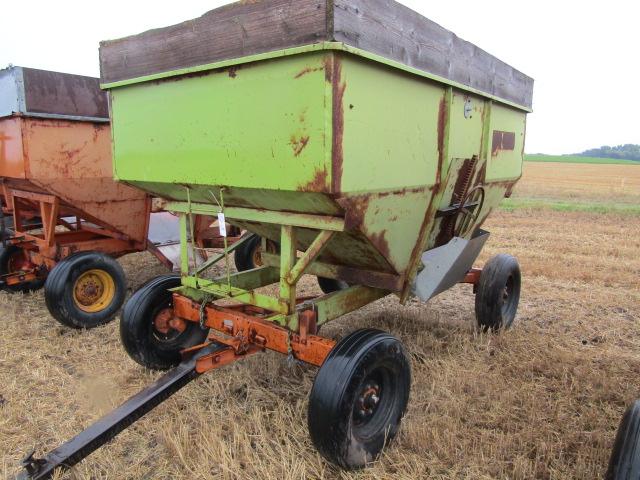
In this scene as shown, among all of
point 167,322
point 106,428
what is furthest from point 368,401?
point 167,322

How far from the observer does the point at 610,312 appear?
506 cm

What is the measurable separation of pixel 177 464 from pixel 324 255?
1571 millimetres

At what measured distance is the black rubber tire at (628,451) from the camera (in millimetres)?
1776

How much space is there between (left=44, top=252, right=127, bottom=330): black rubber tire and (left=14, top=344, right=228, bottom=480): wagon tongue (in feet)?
7.12

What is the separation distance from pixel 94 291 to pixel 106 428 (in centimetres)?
264

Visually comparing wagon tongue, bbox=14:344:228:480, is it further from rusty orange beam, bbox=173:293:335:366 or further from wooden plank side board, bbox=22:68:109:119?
wooden plank side board, bbox=22:68:109:119

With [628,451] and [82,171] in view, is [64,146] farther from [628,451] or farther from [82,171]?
[628,451]

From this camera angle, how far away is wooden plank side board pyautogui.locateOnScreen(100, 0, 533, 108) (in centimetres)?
216

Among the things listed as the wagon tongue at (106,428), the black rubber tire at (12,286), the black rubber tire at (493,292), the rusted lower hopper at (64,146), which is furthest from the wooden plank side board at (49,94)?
the black rubber tire at (493,292)

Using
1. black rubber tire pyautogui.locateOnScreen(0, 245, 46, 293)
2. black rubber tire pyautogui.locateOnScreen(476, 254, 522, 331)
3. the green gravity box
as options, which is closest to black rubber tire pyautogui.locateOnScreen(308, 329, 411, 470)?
the green gravity box

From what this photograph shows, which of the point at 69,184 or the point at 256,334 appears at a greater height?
the point at 69,184

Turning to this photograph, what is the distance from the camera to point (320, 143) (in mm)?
2223

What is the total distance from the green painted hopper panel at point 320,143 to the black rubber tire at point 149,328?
0.69m

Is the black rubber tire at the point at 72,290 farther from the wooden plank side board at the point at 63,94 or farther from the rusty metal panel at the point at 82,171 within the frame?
the wooden plank side board at the point at 63,94
